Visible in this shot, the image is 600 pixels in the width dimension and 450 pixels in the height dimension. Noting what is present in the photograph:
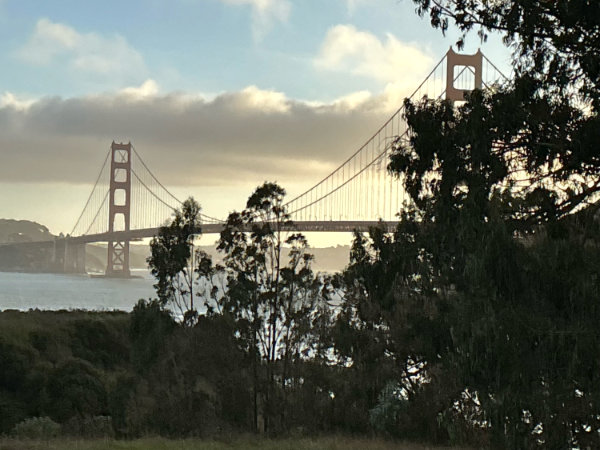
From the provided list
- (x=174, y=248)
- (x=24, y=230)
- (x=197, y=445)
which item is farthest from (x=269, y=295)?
(x=24, y=230)

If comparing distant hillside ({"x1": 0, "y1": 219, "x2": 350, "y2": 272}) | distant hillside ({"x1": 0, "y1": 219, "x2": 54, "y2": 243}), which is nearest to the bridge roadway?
distant hillside ({"x1": 0, "y1": 219, "x2": 350, "y2": 272})

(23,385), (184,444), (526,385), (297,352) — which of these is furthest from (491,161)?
(23,385)

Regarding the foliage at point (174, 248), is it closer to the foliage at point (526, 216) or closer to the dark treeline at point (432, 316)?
the dark treeline at point (432, 316)

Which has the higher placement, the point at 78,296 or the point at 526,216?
the point at 526,216

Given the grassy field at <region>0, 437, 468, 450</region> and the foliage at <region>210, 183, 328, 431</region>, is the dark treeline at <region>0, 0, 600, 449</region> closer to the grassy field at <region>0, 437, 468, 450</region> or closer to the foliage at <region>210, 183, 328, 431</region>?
the foliage at <region>210, 183, 328, 431</region>

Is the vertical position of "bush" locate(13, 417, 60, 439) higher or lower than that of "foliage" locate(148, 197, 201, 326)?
lower

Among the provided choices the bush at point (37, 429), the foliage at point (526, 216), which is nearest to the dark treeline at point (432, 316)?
the foliage at point (526, 216)

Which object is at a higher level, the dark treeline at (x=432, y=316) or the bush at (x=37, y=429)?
the dark treeline at (x=432, y=316)

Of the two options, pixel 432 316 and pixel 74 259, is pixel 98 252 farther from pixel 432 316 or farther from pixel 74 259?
pixel 432 316

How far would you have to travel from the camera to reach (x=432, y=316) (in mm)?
14227

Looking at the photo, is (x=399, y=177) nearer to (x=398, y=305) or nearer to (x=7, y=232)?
(x=398, y=305)

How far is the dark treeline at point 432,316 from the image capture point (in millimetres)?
8609

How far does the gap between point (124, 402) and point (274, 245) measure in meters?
5.39

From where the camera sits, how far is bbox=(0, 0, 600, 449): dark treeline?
28.2 ft
